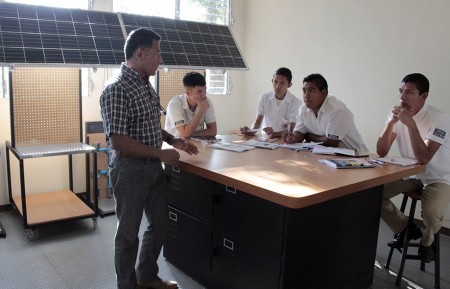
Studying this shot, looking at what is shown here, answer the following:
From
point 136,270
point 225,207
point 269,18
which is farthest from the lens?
point 269,18

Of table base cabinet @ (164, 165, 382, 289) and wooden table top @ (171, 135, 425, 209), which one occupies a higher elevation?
wooden table top @ (171, 135, 425, 209)

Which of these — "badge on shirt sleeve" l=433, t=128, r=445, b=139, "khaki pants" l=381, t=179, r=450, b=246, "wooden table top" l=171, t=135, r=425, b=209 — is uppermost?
"badge on shirt sleeve" l=433, t=128, r=445, b=139

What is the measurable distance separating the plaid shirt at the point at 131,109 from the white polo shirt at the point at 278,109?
1.99 metres

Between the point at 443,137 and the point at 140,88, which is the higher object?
the point at 140,88

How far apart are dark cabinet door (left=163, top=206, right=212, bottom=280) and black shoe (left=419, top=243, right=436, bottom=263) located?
A: 1.39 metres

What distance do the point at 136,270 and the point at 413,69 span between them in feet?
9.36

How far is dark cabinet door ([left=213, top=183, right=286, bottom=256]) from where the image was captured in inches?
76.5

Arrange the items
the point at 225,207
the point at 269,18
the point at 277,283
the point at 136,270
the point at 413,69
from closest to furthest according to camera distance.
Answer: the point at 277,283 → the point at 225,207 → the point at 136,270 → the point at 413,69 → the point at 269,18

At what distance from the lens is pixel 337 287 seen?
2.30 m

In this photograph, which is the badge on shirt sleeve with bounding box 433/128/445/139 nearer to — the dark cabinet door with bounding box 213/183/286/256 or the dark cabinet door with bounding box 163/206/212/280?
the dark cabinet door with bounding box 213/183/286/256

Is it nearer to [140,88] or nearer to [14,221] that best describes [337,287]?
[140,88]

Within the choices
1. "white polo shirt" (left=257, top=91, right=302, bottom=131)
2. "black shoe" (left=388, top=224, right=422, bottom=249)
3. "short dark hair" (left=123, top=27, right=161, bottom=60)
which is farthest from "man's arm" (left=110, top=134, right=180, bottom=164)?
"white polo shirt" (left=257, top=91, right=302, bottom=131)

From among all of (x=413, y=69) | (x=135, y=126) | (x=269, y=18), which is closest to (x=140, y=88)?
(x=135, y=126)

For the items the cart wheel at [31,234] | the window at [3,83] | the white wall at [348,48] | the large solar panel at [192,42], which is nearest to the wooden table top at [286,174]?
the large solar panel at [192,42]
